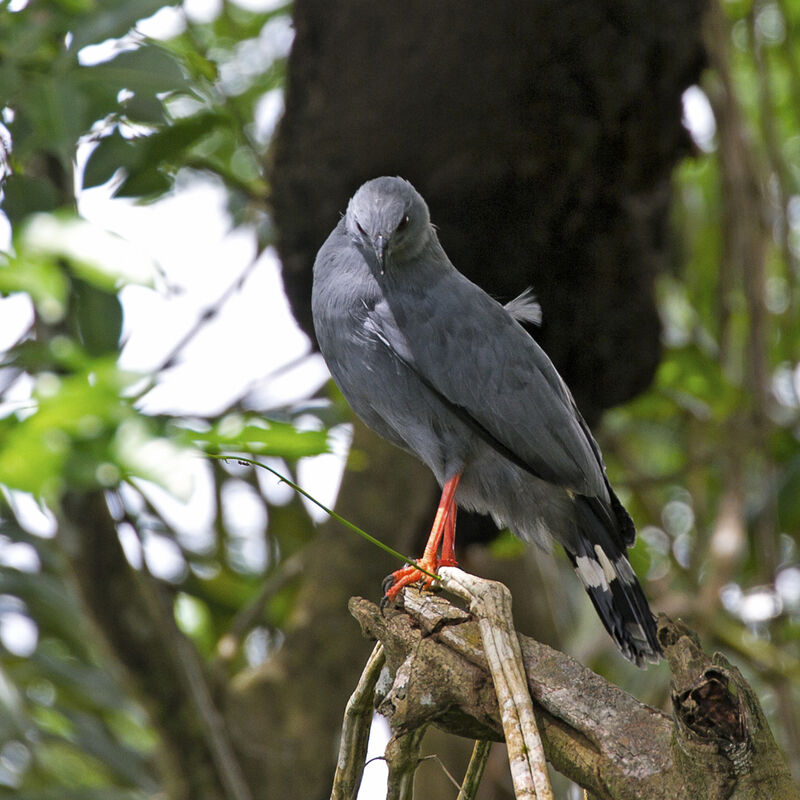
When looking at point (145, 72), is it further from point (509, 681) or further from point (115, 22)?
point (509, 681)

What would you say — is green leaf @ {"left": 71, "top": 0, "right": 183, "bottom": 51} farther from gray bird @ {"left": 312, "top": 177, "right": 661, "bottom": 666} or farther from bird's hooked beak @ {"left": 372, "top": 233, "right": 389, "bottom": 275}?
bird's hooked beak @ {"left": 372, "top": 233, "right": 389, "bottom": 275}

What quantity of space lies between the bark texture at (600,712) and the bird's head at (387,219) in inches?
27.6

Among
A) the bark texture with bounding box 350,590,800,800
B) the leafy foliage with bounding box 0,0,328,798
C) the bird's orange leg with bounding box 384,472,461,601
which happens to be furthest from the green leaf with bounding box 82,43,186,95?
the bark texture with bounding box 350,590,800,800

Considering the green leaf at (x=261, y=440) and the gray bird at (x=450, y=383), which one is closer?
the green leaf at (x=261, y=440)

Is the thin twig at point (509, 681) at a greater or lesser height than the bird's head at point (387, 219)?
lesser

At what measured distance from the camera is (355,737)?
4.63ft

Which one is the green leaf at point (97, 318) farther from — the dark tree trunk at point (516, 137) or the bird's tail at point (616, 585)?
the bird's tail at point (616, 585)

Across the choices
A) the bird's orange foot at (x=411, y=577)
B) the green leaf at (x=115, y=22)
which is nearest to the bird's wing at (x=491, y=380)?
the bird's orange foot at (x=411, y=577)

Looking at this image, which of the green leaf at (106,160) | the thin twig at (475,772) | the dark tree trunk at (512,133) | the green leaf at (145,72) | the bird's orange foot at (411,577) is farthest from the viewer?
the dark tree trunk at (512,133)

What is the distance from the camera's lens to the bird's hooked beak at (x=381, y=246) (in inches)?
73.6

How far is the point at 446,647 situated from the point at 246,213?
10.2ft

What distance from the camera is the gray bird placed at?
1934mm

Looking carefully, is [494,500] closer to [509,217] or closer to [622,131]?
[509,217]

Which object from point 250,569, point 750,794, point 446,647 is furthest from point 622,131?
point 250,569
